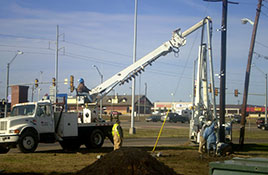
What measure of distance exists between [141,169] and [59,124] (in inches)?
435

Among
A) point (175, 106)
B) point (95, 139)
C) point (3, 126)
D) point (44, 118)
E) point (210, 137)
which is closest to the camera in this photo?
point (3, 126)

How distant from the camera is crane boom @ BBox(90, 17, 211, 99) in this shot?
69.3ft

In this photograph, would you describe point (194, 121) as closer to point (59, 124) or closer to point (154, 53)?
point (154, 53)

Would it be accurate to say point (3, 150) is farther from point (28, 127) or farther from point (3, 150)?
point (28, 127)

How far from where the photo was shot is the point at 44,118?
18.8 meters

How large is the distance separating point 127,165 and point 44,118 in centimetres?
1051

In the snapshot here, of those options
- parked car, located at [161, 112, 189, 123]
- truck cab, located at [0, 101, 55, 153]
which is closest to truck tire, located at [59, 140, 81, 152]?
truck cab, located at [0, 101, 55, 153]

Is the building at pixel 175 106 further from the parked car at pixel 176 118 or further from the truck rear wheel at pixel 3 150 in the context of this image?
the truck rear wheel at pixel 3 150

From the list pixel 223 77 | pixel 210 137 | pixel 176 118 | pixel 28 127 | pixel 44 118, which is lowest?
pixel 176 118

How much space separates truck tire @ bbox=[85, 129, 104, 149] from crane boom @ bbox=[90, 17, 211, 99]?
2.21 metres

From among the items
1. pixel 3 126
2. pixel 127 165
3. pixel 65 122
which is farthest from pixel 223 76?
pixel 127 165

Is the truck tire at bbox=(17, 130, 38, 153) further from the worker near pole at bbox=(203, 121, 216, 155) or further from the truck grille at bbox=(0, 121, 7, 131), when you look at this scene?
the worker near pole at bbox=(203, 121, 216, 155)

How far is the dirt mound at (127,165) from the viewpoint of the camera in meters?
8.95

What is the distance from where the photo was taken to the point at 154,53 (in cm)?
2142
